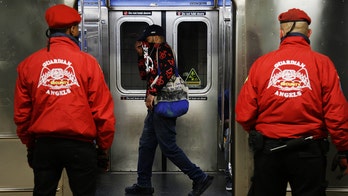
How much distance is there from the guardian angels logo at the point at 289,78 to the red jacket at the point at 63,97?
1.16m

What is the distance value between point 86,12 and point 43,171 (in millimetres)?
3445

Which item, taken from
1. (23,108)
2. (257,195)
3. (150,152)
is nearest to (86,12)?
(150,152)

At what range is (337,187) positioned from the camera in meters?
4.61

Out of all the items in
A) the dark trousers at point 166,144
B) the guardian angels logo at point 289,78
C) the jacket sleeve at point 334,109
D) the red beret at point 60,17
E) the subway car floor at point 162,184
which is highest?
the red beret at point 60,17

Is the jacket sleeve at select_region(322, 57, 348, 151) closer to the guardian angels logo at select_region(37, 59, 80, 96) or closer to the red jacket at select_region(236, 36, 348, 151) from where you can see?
the red jacket at select_region(236, 36, 348, 151)

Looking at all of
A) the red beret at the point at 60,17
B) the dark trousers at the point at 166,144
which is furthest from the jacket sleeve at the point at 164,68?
the red beret at the point at 60,17

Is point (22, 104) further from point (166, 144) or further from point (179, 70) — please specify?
point (179, 70)

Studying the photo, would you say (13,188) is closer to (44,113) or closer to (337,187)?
(44,113)

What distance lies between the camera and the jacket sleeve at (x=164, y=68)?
554 cm

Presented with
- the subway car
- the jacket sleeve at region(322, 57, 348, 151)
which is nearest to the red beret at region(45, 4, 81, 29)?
the jacket sleeve at region(322, 57, 348, 151)

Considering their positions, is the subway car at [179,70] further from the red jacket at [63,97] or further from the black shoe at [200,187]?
the red jacket at [63,97]

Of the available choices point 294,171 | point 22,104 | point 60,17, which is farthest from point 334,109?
point 22,104

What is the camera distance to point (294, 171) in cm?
375

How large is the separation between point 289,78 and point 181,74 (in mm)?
3351
